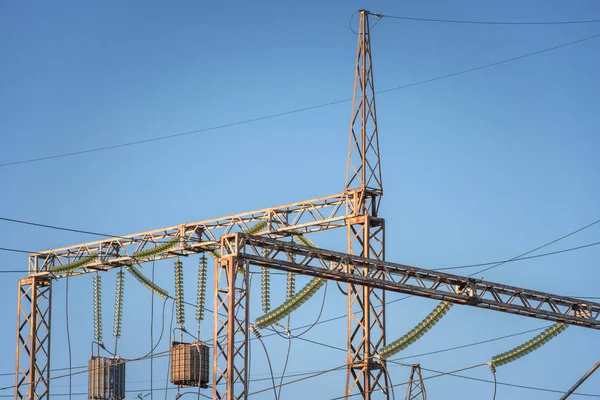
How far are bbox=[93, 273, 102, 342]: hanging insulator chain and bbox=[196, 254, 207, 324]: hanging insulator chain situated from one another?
6343 mm

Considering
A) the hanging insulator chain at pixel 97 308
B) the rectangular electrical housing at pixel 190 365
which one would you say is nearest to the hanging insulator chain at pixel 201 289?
the rectangular electrical housing at pixel 190 365

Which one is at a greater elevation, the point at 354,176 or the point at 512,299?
the point at 354,176

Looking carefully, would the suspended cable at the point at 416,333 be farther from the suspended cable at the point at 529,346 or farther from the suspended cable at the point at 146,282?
the suspended cable at the point at 146,282

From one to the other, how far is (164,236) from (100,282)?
18.7 feet

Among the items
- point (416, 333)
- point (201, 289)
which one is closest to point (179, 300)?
point (201, 289)

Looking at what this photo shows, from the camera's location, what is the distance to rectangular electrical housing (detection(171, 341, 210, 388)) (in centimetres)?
5144

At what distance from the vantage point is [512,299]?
47281mm

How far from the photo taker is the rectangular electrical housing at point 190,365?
169 feet

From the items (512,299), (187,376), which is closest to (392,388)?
(512,299)

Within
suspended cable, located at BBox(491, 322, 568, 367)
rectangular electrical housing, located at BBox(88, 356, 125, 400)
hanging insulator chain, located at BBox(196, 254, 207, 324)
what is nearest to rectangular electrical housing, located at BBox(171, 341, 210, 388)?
hanging insulator chain, located at BBox(196, 254, 207, 324)

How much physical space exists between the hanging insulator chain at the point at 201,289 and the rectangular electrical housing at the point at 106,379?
698 centimetres

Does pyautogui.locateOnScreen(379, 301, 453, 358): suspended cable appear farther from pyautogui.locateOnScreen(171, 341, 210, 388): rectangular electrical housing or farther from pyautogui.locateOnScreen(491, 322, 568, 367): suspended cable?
pyautogui.locateOnScreen(171, 341, 210, 388): rectangular electrical housing

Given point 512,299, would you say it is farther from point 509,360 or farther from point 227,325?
point 227,325

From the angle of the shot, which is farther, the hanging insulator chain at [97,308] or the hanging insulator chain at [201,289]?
the hanging insulator chain at [97,308]
